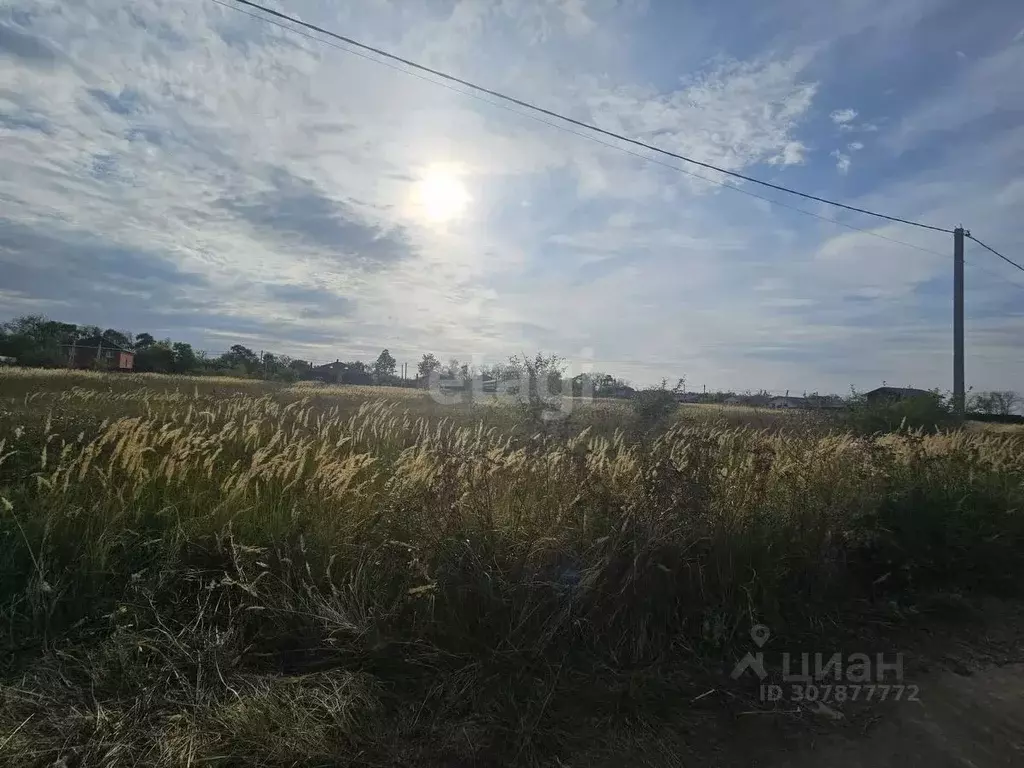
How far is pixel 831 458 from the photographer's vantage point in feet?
19.2

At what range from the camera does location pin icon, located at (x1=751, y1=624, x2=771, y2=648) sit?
3.28m

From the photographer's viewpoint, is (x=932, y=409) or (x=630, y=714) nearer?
(x=630, y=714)

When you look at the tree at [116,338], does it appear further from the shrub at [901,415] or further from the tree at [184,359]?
the shrub at [901,415]

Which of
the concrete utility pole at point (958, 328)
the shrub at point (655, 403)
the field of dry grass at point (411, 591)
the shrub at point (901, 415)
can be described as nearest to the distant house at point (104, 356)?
the shrub at point (655, 403)

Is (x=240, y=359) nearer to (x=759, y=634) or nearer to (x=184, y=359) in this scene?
(x=184, y=359)

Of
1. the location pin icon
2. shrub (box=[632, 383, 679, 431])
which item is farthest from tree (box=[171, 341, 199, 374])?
the location pin icon

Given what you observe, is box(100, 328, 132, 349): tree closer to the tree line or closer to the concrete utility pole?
the tree line

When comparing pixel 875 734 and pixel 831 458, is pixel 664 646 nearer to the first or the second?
pixel 875 734

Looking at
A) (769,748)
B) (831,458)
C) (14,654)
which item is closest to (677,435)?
(831,458)

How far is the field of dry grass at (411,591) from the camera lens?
7.73ft

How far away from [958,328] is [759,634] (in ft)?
55.1

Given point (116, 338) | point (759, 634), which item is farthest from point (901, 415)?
point (116, 338)

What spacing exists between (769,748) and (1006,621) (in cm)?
276

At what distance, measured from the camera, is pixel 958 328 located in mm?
15812
